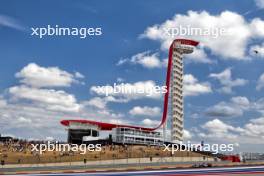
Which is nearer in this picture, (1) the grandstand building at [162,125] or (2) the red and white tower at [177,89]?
(1) the grandstand building at [162,125]

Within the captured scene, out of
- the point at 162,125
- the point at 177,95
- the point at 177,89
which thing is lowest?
the point at 162,125

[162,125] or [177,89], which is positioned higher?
[177,89]

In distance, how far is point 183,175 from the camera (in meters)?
32.9

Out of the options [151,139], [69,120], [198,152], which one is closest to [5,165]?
[198,152]

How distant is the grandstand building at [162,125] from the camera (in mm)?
114812

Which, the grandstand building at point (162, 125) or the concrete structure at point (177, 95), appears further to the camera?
the concrete structure at point (177, 95)

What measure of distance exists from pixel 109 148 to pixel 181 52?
56.4 metres

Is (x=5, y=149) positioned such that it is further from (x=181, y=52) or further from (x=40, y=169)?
(x=181, y=52)

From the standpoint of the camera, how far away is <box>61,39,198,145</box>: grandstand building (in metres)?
115

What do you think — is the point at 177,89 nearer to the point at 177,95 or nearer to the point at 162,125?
the point at 177,95

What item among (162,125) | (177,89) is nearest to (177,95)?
(177,89)

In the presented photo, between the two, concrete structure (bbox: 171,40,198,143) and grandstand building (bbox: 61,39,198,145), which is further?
concrete structure (bbox: 171,40,198,143)

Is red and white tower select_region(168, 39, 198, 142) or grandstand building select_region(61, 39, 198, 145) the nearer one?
grandstand building select_region(61, 39, 198, 145)

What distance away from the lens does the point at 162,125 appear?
429 ft
